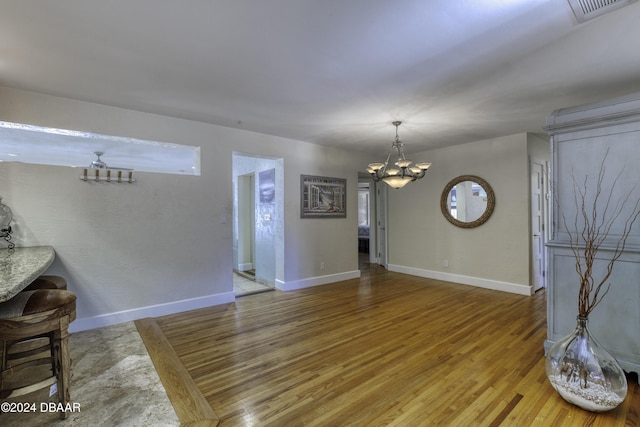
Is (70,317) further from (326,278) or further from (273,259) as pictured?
(326,278)

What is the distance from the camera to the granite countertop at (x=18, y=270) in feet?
4.27

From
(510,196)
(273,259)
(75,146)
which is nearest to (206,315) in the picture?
(273,259)

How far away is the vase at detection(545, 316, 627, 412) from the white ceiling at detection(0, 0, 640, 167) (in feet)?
6.52

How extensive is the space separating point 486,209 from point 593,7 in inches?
140

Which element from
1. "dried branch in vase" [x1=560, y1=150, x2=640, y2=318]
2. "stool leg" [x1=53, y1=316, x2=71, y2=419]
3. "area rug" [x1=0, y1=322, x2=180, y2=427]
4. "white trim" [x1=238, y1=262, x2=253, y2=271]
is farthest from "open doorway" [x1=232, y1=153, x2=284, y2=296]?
"dried branch in vase" [x1=560, y1=150, x2=640, y2=318]

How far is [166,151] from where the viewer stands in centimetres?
501

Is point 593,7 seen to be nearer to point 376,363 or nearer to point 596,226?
point 596,226

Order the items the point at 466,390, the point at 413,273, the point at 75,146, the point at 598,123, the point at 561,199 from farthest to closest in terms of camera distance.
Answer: the point at 413,273 → the point at 75,146 → the point at 561,199 → the point at 598,123 → the point at 466,390

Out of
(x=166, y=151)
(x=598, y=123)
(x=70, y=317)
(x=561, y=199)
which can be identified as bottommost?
(x=70, y=317)

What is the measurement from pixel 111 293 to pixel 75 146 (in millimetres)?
2776

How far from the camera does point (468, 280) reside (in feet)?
16.7

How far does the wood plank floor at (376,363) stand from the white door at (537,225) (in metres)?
0.74

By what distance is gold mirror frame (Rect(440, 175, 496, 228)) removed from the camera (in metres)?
4.81

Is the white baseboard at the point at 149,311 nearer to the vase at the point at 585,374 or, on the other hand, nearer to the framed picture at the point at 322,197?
the framed picture at the point at 322,197
